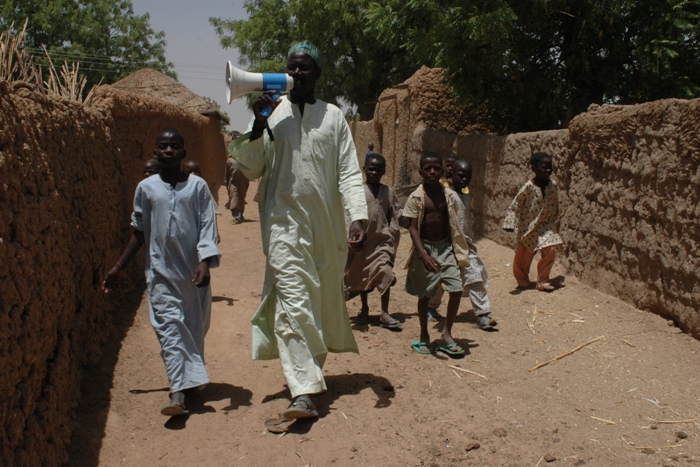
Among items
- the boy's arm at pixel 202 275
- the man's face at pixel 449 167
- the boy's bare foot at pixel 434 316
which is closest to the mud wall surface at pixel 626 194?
the man's face at pixel 449 167

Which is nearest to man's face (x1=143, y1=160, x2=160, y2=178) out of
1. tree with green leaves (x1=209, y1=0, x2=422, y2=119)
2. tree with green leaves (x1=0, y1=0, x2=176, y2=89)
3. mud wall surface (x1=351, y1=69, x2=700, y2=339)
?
mud wall surface (x1=351, y1=69, x2=700, y2=339)

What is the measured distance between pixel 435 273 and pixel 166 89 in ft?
43.4

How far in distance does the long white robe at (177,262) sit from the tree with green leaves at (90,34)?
86.4 feet

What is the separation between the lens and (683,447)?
3.35 metres

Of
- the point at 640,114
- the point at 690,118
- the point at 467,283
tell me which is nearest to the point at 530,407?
the point at 467,283

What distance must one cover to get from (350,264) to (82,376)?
2415 mm

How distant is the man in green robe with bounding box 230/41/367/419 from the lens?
3.54 meters

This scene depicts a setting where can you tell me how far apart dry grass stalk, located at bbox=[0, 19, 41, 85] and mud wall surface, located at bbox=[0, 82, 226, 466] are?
0.25 metres

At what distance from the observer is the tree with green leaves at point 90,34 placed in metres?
30.2

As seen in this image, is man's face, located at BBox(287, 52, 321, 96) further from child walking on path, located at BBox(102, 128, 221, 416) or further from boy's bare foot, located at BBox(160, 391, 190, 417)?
boy's bare foot, located at BBox(160, 391, 190, 417)

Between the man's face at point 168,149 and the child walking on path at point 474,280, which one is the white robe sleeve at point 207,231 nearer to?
the man's face at point 168,149

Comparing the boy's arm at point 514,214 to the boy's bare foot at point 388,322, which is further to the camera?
the boy's arm at point 514,214

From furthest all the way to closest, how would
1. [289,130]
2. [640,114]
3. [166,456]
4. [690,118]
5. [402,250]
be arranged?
[402,250] → [640,114] → [690,118] → [289,130] → [166,456]

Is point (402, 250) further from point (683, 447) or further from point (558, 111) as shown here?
point (683, 447)
